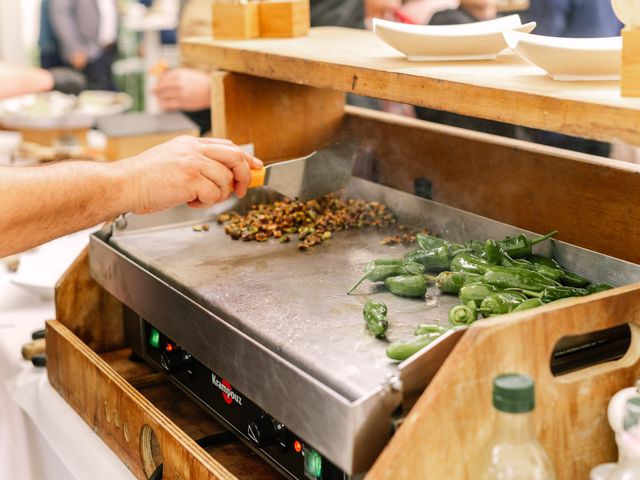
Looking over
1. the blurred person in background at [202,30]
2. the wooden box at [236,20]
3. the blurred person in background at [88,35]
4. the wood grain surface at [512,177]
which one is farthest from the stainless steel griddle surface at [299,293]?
the blurred person in background at [88,35]

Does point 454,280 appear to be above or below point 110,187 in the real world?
below

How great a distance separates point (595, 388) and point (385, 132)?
3.57 feet

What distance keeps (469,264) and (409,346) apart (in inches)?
13.7

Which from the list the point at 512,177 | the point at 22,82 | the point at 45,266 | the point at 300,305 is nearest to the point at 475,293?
the point at 300,305

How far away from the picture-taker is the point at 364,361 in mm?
1134

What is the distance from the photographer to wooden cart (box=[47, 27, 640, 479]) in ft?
3.21

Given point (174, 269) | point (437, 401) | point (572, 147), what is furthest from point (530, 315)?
point (572, 147)

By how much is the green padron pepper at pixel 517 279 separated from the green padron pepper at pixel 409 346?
0.23 meters

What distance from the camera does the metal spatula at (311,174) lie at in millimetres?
1708

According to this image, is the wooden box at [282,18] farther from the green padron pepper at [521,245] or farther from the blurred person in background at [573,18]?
the blurred person in background at [573,18]

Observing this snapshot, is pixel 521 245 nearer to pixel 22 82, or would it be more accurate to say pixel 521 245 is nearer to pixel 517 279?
pixel 517 279

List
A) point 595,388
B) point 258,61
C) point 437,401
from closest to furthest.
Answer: point 437,401 → point 595,388 → point 258,61

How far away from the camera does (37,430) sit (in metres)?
1.73

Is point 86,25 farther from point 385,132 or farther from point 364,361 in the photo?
point 364,361
